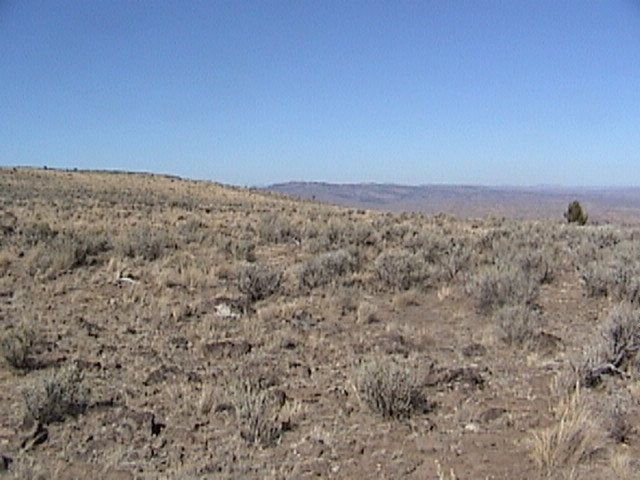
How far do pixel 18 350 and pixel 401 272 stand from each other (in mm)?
6223

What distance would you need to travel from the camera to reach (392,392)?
4820mm

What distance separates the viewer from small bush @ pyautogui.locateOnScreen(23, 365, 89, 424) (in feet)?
15.3

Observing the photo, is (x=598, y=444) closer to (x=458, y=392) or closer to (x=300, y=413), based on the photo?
(x=458, y=392)

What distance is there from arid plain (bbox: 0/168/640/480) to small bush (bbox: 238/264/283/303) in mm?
27

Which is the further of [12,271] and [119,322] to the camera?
[12,271]

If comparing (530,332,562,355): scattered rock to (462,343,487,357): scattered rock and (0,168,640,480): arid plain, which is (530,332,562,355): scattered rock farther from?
(462,343,487,357): scattered rock

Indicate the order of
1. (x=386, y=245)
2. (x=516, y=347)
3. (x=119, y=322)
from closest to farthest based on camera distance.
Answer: (x=516, y=347) < (x=119, y=322) < (x=386, y=245)

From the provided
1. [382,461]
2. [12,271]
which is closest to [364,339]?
[382,461]

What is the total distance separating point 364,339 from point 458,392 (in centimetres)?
195

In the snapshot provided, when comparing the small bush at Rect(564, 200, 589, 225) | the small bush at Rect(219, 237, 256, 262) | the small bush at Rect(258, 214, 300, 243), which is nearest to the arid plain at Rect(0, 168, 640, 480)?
the small bush at Rect(219, 237, 256, 262)

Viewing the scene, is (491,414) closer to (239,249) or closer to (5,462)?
(5,462)

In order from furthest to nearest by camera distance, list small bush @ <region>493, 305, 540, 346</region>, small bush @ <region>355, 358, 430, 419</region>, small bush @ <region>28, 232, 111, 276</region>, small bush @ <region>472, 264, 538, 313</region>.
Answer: small bush @ <region>28, 232, 111, 276</region>
small bush @ <region>472, 264, 538, 313</region>
small bush @ <region>493, 305, 540, 346</region>
small bush @ <region>355, 358, 430, 419</region>

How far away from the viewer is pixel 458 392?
5301 millimetres

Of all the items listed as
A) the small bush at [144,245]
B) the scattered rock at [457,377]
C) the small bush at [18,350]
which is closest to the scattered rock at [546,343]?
the scattered rock at [457,377]
